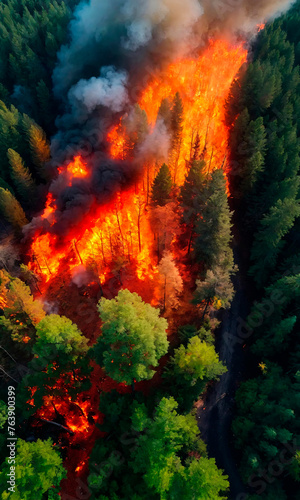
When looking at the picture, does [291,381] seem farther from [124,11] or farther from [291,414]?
[124,11]

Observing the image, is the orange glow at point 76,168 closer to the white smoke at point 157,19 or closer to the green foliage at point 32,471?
the white smoke at point 157,19

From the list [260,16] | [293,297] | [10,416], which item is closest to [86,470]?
[10,416]

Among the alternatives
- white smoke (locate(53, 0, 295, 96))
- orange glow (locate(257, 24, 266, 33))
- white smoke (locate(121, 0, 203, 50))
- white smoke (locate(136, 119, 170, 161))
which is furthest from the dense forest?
white smoke (locate(121, 0, 203, 50))

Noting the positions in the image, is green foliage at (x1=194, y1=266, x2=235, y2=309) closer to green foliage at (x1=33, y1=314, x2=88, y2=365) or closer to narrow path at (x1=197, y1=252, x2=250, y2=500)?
narrow path at (x1=197, y1=252, x2=250, y2=500)

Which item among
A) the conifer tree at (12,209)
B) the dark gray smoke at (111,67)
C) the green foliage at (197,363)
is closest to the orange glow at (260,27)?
the dark gray smoke at (111,67)

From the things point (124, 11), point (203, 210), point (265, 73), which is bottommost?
point (203, 210)

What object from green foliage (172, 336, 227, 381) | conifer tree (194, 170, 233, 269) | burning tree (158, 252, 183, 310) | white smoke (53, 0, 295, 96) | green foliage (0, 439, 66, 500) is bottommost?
green foliage (0, 439, 66, 500)
